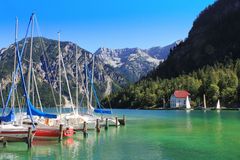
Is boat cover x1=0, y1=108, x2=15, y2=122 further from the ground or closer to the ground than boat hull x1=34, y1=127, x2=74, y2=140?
further from the ground

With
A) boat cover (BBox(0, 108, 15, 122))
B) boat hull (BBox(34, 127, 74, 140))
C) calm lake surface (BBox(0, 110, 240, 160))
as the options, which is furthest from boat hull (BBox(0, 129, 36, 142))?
boat hull (BBox(34, 127, 74, 140))

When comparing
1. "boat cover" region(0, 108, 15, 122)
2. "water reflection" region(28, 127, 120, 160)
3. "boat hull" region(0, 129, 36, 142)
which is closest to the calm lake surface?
"water reflection" region(28, 127, 120, 160)

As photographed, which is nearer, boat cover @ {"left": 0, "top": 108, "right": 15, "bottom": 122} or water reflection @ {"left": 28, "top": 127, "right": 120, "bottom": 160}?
water reflection @ {"left": 28, "top": 127, "right": 120, "bottom": 160}

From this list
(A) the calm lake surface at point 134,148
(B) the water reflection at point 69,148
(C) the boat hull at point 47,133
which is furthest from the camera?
(C) the boat hull at point 47,133

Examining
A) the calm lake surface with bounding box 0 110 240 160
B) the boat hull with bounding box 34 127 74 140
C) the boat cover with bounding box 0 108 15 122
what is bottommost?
the calm lake surface with bounding box 0 110 240 160

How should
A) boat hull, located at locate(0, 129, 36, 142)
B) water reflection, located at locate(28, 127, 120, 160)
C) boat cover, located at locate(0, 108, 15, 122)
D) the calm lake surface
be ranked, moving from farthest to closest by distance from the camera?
boat cover, located at locate(0, 108, 15, 122)
boat hull, located at locate(0, 129, 36, 142)
water reflection, located at locate(28, 127, 120, 160)
the calm lake surface

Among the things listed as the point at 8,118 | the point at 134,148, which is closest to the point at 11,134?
the point at 8,118

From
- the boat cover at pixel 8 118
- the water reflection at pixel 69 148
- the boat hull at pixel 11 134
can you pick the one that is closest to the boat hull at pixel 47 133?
the water reflection at pixel 69 148

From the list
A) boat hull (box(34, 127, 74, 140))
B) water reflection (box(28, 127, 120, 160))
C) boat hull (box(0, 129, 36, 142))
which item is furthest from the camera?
boat hull (box(34, 127, 74, 140))

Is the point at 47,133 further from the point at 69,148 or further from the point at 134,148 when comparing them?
the point at 134,148

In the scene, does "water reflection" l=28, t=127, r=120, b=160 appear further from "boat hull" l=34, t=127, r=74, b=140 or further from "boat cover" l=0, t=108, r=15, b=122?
"boat cover" l=0, t=108, r=15, b=122

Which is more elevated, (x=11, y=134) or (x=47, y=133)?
(x=11, y=134)

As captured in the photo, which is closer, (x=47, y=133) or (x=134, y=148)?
(x=134, y=148)

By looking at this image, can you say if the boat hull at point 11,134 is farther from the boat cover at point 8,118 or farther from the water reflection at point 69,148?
the boat cover at point 8,118
